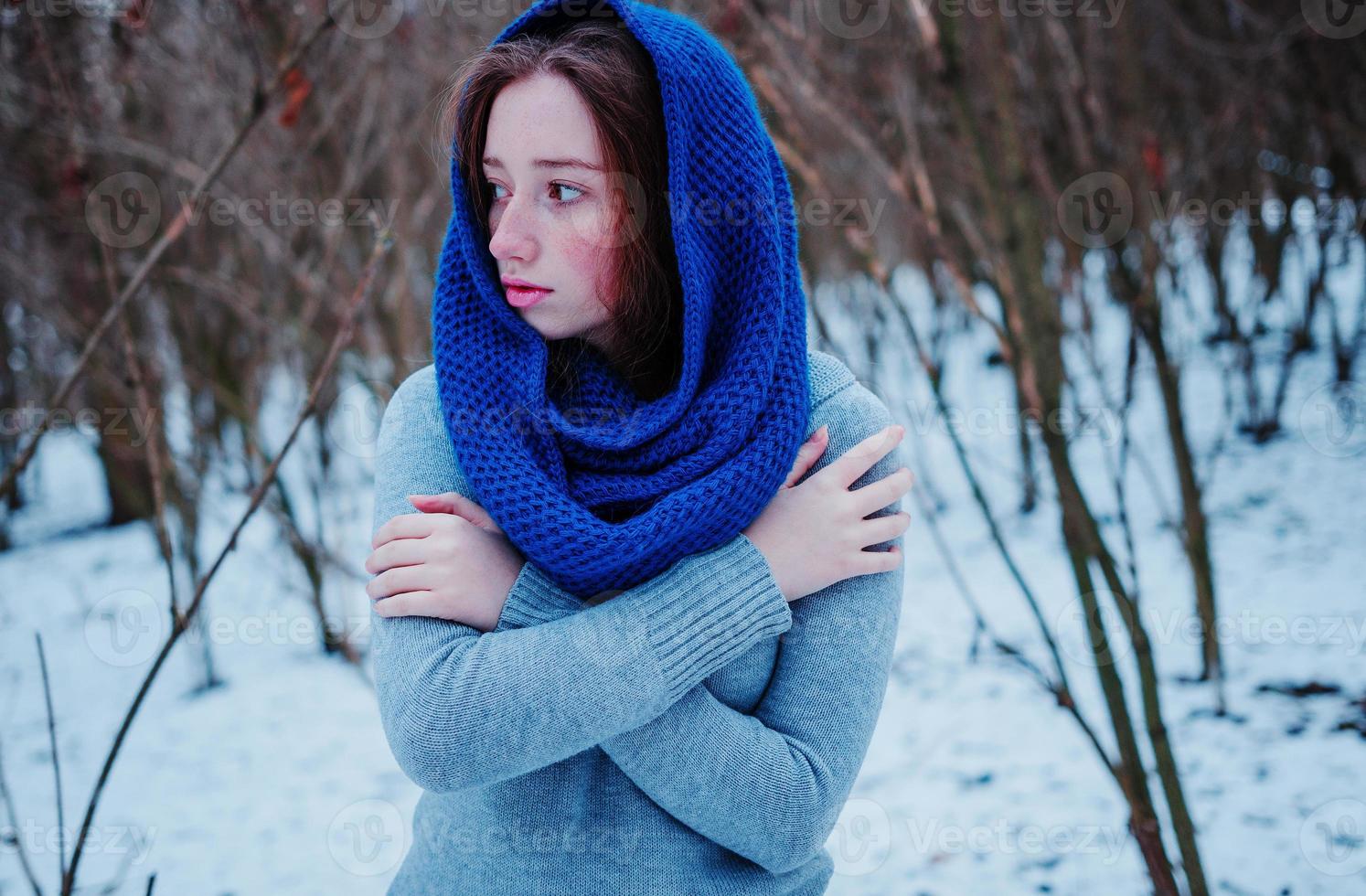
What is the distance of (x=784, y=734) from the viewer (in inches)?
41.9

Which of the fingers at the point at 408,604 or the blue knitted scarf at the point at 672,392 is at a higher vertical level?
the blue knitted scarf at the point at 672,392

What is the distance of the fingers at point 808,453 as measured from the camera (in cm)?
114

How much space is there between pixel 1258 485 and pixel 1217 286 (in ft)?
6.04

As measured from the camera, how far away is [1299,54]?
Result: 14.6 feet

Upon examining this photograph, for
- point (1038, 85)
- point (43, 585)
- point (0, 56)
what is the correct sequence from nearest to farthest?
point (0, 56), point (1038, 85), point (43, 585)

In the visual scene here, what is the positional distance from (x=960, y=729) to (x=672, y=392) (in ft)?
7.81

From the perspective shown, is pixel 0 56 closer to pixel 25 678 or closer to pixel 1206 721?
pixel 25 678

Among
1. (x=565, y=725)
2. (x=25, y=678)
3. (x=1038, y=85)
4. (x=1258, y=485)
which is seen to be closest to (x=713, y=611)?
(x=565, y=725)
